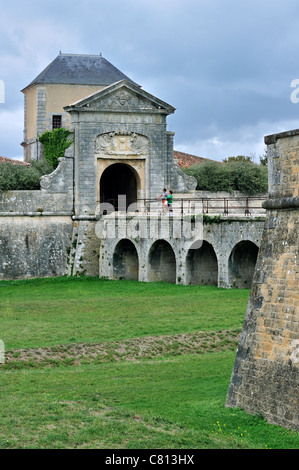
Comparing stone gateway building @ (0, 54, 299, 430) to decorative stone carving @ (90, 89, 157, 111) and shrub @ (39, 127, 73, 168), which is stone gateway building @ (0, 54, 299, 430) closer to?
decorative stone carving @ (90, 89, 157, 111)

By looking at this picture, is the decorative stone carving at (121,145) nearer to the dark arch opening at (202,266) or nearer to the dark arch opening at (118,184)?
the dark arch opening at (118,184)

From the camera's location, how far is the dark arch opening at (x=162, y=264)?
3315 centimetres

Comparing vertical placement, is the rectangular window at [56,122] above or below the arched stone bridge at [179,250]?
above

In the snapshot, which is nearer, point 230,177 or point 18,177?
point 18,177

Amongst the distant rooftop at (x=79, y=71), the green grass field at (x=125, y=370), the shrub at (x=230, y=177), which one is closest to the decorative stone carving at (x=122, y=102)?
the distant rooftop at (x=79, y=71)

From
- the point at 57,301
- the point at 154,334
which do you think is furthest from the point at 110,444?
the point at 57,301

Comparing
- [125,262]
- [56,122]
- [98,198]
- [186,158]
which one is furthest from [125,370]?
[186,158]

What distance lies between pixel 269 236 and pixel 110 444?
475 cm

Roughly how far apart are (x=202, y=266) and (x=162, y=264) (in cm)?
238

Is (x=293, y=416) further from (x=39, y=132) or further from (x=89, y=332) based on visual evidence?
(x=39, y=132)

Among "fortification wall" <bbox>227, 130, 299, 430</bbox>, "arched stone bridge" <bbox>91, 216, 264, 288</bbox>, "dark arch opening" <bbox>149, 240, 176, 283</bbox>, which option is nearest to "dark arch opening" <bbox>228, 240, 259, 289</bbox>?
"arched stone bridge" <bbox>91, 216, 264, 288</bbox>

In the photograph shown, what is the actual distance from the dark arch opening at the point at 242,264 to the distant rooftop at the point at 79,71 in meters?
15.1

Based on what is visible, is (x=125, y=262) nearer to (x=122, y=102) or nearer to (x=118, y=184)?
(x=122, y=102)

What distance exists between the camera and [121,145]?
123ft
